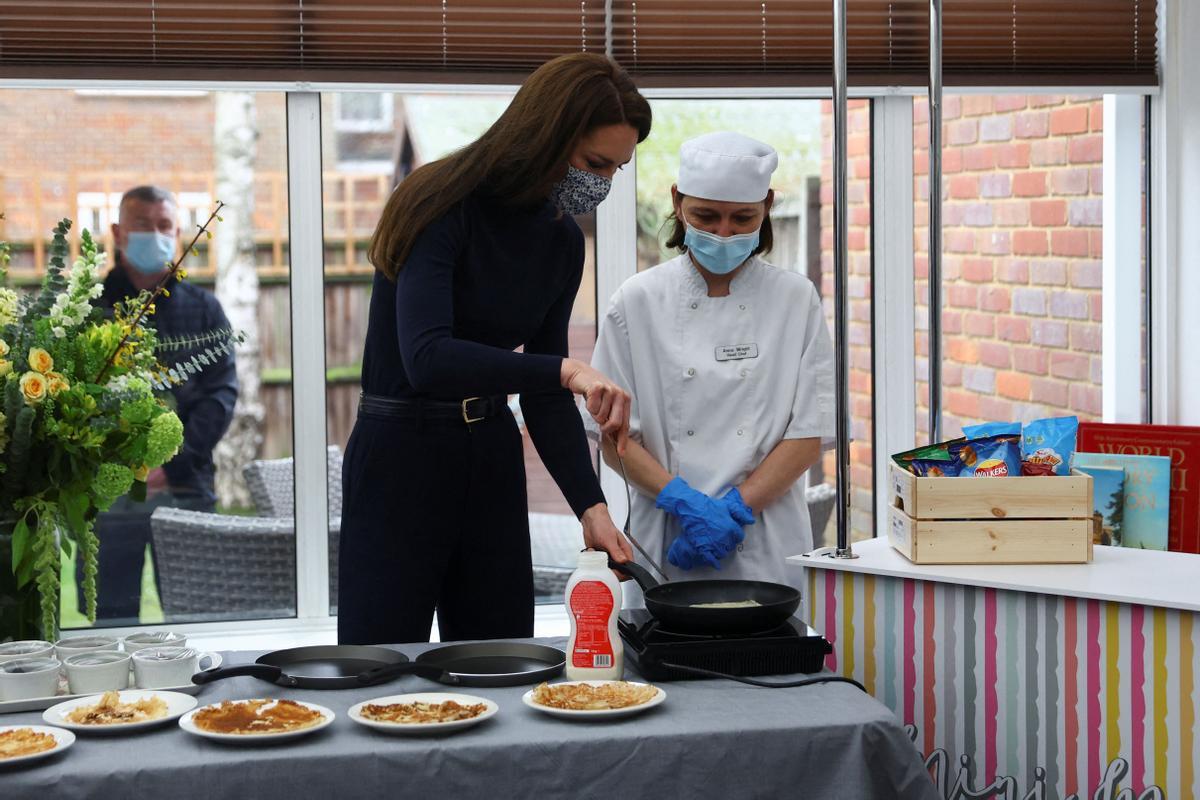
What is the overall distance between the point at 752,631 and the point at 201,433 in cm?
176

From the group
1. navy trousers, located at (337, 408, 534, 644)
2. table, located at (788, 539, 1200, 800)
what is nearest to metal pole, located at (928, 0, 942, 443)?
table, located at (788, 539, 1200, 800)

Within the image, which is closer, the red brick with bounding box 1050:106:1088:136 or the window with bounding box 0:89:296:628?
the window with bounding box 0:89:296:628

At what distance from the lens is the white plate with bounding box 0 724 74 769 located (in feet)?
4.25

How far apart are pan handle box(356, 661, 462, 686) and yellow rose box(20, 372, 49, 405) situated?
0.51m

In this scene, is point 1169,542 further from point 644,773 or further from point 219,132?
point 219,132

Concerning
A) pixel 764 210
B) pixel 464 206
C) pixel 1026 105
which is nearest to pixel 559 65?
pixel 464 206

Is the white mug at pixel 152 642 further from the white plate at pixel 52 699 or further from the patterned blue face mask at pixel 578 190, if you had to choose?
the patterned blue face mask at pixel 578 190

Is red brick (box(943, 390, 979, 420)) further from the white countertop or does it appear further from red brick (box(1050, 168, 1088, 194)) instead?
the white countertop

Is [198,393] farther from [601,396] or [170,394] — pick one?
[601,396]

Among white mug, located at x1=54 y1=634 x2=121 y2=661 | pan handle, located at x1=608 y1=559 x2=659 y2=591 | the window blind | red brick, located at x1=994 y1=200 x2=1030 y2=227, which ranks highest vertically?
the window blind

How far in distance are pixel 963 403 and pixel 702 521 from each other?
58.3 inches

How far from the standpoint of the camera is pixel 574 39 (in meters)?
2.90

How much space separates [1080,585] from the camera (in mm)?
1624

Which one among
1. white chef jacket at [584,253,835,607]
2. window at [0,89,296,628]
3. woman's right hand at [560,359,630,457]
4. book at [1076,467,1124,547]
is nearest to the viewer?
woman's right hand at [560,359,630,457]
